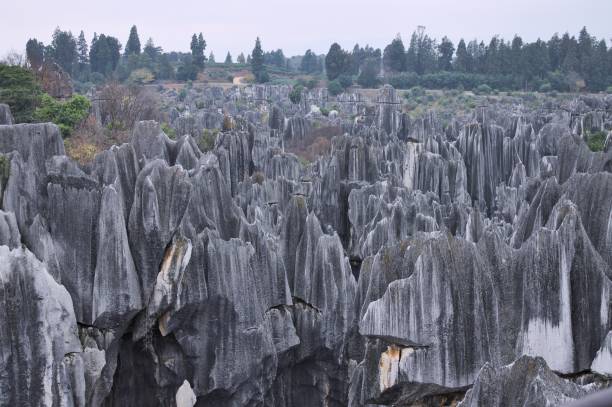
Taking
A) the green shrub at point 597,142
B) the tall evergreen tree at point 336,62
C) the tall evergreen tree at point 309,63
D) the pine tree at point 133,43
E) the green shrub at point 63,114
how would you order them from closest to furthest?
the green shrub at point 63,114, the green shrub at point 597,142, the tall evergreen tree at point 336,62, the pine tree at point 133,43, the tall evergreen tree at point 309,63

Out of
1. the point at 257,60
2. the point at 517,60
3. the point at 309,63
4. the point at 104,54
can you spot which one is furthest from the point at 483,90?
the point at 309,63

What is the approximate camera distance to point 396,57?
109 meters

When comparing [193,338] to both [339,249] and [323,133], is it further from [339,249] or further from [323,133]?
[323,133]

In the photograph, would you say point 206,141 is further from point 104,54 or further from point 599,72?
point 104,54

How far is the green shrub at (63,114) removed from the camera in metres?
29.8

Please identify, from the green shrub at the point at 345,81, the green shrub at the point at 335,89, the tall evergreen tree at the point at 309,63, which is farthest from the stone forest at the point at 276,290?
the tall evergreen tree at the point at 309,63

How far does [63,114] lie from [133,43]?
3518 inches

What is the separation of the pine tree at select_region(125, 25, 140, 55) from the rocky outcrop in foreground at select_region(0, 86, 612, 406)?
98.6 metres

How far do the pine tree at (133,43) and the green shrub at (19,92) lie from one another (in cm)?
8728

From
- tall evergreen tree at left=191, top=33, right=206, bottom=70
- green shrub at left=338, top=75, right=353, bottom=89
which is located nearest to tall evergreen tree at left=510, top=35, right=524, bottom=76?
green shrub at left=338, top=75, right=353, bottom=89

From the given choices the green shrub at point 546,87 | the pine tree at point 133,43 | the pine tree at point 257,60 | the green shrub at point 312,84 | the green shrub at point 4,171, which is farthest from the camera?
the pine tree at point 133,43

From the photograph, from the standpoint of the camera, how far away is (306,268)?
672 inches

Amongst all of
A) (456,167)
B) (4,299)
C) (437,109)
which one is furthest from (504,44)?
(4,299)

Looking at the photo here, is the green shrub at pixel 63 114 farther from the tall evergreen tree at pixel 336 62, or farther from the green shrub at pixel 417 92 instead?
the tall evergreen tree at pixel 336 62
